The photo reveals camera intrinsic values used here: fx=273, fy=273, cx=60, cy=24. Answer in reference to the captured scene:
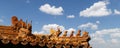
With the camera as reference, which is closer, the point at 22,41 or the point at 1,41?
the point at 1,41

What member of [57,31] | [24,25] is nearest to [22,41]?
[24,25]

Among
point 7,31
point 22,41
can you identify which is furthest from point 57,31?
point 22,41

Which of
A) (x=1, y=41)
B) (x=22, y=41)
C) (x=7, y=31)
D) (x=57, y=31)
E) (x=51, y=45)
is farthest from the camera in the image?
(x=57, y=31)

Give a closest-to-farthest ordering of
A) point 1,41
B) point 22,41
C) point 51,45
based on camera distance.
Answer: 1. point 1,41
2. point 22,41
3. point 51,45

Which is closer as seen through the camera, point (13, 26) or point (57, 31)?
point (13, 26)

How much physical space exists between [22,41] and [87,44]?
4.24 meters

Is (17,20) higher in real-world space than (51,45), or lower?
higher

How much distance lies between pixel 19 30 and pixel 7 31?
0.74 meters

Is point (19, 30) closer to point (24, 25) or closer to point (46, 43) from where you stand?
point (24, 25)

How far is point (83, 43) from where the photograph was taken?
49.5 ft

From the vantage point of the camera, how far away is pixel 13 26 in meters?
15.1

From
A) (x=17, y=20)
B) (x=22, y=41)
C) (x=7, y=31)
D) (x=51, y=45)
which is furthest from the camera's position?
(x=17, y=20)

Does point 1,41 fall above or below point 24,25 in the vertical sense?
below

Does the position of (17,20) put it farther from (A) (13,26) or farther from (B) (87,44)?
(B) (87,44)
